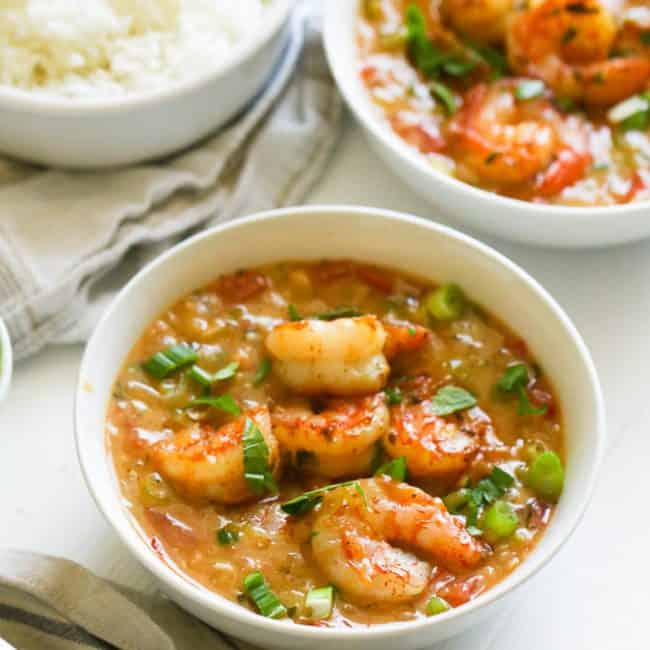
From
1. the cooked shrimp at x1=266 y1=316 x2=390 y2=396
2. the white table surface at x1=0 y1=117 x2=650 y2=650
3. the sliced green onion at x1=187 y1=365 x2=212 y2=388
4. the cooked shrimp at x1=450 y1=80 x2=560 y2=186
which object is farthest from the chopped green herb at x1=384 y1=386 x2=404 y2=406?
the cooked shrimp at x1=450 y1=80 x2=560 y2=186

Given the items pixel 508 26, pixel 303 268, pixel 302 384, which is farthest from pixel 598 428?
pixel 508 26

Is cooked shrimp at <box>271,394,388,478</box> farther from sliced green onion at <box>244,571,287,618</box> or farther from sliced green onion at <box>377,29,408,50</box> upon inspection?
sliced green onion at <box>377,29,408,50</box>

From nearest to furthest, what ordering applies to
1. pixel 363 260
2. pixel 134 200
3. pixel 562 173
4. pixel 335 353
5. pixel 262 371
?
1. pixel 335 353
2. pixel 262 371
3. pixel 363 260
4. pixel 562 173
5. pixel 134 200

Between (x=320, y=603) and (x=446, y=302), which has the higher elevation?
(x=446, y=302)

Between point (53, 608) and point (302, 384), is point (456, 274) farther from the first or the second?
point (53, 608)

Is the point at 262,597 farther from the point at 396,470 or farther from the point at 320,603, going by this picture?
the point at 396,470

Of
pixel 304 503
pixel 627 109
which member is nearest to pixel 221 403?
pixel 304 503
